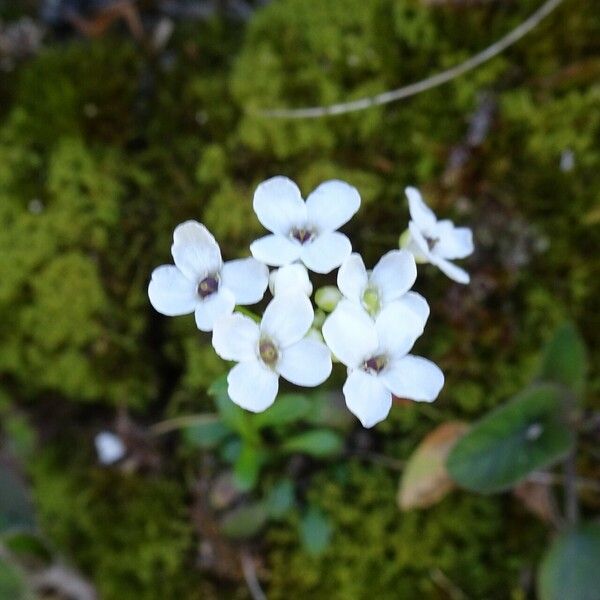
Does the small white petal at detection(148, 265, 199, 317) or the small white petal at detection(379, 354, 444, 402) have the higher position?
the small white petal at detection(148, 265, 199, 317)

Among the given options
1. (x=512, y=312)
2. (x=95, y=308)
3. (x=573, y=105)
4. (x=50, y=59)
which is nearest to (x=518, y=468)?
(x=512, y=312)

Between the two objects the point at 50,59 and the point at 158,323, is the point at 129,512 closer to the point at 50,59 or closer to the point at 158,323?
the point at 158,323

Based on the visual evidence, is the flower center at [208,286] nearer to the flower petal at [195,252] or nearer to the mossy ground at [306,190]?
the flower petal at [195,252]

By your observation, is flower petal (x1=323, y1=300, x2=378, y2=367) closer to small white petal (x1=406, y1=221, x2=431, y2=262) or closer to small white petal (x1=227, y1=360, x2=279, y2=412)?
small white petal (x1=227, y1=360, x2=279, y2=412)

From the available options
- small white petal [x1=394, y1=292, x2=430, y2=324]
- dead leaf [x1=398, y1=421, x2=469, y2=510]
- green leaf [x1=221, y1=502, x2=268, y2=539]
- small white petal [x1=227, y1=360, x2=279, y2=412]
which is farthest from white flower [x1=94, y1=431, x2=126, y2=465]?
→ small white petal [x1=394, y1=292, x2=430, y2=324]

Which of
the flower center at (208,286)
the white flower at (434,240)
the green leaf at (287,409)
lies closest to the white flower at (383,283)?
the white flower at (434,240)

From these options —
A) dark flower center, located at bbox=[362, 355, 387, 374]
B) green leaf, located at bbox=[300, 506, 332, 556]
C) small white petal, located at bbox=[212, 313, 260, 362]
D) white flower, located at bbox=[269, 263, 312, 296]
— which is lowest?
green leaf, located at bbox=[300, 506, 332, 556]
